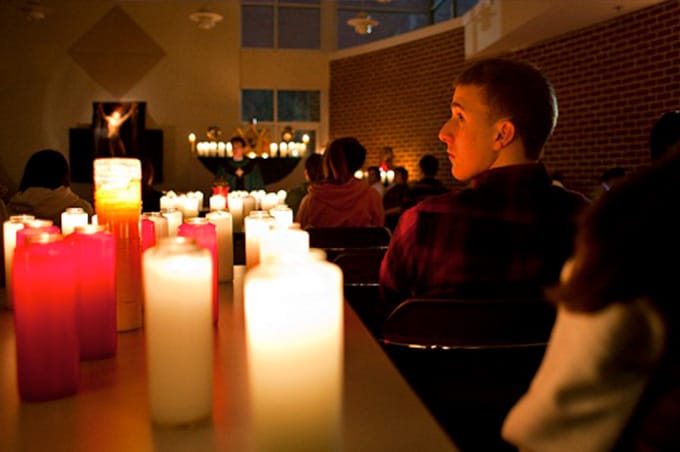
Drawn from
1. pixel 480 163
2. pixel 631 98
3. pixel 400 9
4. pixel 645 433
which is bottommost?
pixel 645 433

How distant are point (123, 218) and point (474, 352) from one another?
780 mm

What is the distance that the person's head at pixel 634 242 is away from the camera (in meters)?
0.55

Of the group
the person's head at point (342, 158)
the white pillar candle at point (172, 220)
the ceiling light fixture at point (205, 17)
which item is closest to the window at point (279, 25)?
the ceiling light fixture at point (205, 17)

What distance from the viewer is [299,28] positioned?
12242mm

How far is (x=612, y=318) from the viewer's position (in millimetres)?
588

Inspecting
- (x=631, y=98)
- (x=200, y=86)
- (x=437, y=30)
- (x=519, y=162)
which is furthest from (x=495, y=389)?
(x=200, y=86)

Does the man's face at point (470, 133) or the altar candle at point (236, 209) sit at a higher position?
the man's face at point (470, 133)

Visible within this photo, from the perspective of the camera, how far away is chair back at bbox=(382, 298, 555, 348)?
4.19ft

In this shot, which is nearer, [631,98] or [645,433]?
[645,433]

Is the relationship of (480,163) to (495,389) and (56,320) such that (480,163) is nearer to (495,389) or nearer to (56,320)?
(495,389)

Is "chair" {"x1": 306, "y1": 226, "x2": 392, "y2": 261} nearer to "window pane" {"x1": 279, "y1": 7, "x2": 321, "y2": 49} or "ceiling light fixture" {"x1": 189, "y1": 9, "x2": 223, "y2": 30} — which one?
"ceiling light fixture" {"x1": 189, "y1": 9, "x2": 223, "y2": 30}

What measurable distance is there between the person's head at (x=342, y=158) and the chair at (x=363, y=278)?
2.28ft

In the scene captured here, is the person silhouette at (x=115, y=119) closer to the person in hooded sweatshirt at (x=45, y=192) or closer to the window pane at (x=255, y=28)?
the window pane at (x=255, y=28)

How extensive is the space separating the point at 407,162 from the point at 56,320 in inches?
397
